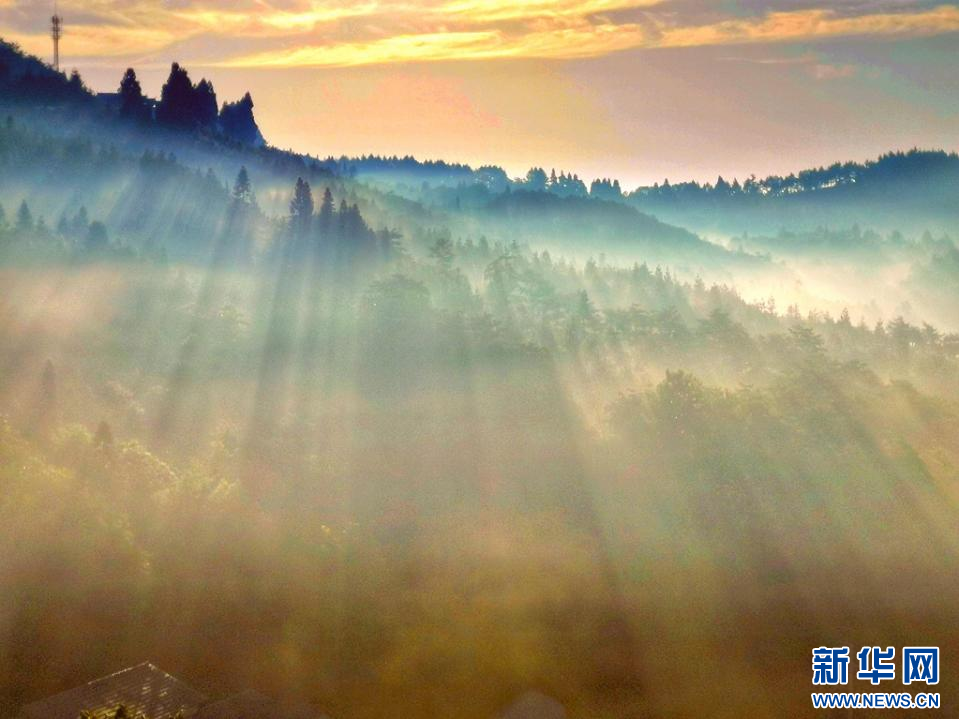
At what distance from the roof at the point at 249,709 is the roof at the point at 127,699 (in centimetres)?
115

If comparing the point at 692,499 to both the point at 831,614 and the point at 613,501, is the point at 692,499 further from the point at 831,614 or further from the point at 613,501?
the point at 831,614

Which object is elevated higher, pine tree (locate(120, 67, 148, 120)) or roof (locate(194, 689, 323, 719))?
pine tree (locate(120, 67, 148, 120))

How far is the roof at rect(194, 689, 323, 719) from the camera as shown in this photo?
1912 inches

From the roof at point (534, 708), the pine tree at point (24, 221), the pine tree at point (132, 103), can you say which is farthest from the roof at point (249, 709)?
the pine tree at point (132, 103)

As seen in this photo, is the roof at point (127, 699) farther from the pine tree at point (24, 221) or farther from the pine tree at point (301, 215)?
the pine tree at point (301, 215)

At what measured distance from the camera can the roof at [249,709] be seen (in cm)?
4856

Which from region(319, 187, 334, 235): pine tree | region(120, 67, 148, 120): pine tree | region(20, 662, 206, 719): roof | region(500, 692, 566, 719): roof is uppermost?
region(120, 67, 148, 120): pine tree

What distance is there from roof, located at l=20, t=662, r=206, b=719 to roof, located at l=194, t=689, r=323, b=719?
1147 millimetres

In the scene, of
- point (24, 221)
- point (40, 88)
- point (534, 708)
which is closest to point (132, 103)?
point (40, 88)

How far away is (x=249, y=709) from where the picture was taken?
161 ft

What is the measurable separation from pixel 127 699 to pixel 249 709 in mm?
6399

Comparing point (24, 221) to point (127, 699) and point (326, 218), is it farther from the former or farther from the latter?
point (127, 699)

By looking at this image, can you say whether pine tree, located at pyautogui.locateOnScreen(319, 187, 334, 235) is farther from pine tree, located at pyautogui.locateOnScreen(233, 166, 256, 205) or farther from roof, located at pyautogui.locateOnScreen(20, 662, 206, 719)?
roof, located at pyautogui.locateOnScreen(20, 662, 206, 719)

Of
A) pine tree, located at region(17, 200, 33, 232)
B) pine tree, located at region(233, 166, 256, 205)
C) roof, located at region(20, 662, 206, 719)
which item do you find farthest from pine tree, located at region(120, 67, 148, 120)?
roof, located at region(20, 662, 206, 719)
